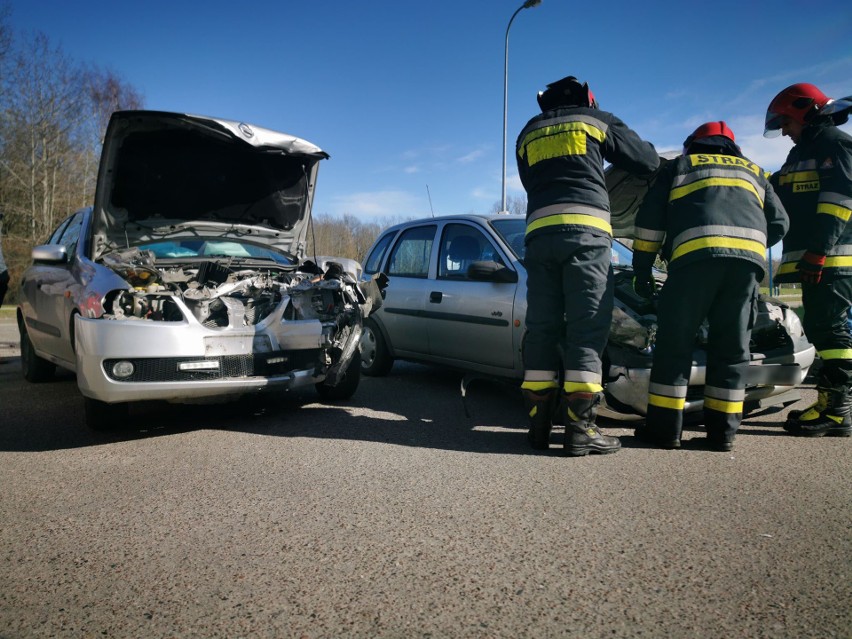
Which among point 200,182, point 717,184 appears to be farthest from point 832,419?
point 200,182

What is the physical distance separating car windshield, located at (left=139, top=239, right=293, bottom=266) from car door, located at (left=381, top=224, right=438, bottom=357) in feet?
3.76

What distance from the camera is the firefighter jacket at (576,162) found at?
342 centimetres

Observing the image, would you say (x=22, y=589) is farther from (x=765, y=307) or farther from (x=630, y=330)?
(x=765, y=307)

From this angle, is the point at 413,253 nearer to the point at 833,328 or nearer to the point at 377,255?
the point at 377,255

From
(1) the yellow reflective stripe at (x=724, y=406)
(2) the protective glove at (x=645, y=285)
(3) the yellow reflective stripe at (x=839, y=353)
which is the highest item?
(2) the protective glove at (x=645, y=285)

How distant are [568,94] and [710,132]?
37.0 inches

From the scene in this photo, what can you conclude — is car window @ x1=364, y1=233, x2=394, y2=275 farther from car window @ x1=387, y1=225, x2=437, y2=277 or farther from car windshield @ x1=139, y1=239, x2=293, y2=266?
car windshield @ x1=139, y1=239, x2=293, y2=266

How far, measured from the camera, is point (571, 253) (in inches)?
132

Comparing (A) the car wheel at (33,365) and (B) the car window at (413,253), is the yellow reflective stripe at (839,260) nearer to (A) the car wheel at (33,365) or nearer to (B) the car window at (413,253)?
(B) the car window at (413,253)

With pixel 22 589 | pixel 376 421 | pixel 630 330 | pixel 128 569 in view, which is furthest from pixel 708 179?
pixel 22 589

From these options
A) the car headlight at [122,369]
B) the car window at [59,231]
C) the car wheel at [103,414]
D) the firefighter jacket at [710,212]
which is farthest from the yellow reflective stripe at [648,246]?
the car window at [59,231]

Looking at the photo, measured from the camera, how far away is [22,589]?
1.94 metres

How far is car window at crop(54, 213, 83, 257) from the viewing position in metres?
4.75

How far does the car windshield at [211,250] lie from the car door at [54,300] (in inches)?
25.0
